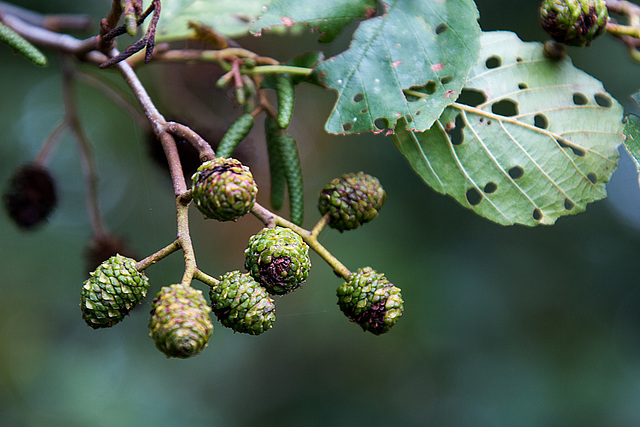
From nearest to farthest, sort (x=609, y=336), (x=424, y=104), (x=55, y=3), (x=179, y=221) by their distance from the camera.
→ (x=179, y=221) < (x=424, y=104) < (x=55, y=3) < (x=609, y=336)

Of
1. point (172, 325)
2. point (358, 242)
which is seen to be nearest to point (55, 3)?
point (358, 242)

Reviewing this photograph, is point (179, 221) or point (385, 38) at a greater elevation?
point (385, 38)

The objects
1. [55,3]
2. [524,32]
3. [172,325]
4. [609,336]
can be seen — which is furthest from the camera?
[609,336]

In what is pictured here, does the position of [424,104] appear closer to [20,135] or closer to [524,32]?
[524,32]

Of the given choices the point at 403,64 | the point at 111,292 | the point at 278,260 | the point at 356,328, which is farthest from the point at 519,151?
the point at 356,328

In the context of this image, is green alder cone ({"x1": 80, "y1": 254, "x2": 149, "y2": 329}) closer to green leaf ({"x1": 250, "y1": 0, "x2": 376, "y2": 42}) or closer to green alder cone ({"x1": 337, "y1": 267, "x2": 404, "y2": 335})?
green alder cone ({"x1": 337, "y1": 267, "x2": 404, "y2": 335})

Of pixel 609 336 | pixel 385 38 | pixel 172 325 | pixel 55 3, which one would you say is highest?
pixel 385 38

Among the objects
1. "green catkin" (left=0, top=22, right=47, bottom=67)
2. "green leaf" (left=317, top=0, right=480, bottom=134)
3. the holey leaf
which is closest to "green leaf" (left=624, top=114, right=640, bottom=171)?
the holey leaf
